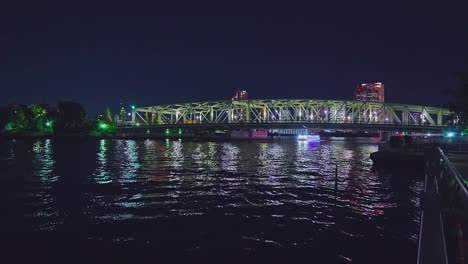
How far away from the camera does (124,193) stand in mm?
23391

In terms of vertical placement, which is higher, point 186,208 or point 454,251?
point 454,251

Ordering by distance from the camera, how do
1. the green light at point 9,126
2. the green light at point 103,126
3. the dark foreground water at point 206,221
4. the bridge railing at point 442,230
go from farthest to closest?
the green light at point 103,126 → the green light at point 9,126 → the dark foreground water at point 206,221 → the bridge railing at point 442,230

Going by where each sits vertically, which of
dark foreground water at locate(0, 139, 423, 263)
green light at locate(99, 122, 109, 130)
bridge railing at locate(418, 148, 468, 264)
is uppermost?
bridge railing at locate(418, 148, 468, 264)

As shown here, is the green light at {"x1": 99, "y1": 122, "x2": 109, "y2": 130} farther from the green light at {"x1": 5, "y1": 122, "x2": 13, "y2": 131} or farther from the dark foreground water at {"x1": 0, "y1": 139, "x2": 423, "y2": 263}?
the dark foreground water at {"x1": 0, "y1": 139, "x2": 423, "y2": 263}

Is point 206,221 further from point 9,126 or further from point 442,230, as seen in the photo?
point 9,126

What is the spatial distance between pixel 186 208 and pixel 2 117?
5874 inches

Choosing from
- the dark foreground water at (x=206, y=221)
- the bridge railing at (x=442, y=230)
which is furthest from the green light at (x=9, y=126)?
the bridge railing at (x=442, y=230)

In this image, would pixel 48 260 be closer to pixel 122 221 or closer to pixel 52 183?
pixel 122 221

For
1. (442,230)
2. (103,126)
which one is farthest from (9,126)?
(442,230)

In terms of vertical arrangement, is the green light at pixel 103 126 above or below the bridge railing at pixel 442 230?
below

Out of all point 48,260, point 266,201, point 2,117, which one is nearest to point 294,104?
point 2,117

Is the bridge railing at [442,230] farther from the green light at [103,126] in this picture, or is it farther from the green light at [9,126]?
the green light at [103,126]

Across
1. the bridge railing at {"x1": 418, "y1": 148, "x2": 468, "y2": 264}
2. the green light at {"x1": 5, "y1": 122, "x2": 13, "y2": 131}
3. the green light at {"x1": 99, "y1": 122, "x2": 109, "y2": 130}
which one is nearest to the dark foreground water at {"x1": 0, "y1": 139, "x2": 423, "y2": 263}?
the bridge railing at {"x1": 418, "y1": 148, "x2": 468, "y2": 264}

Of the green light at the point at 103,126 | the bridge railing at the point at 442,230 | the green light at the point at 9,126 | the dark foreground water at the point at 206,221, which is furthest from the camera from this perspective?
the green light at the point at 103,126
